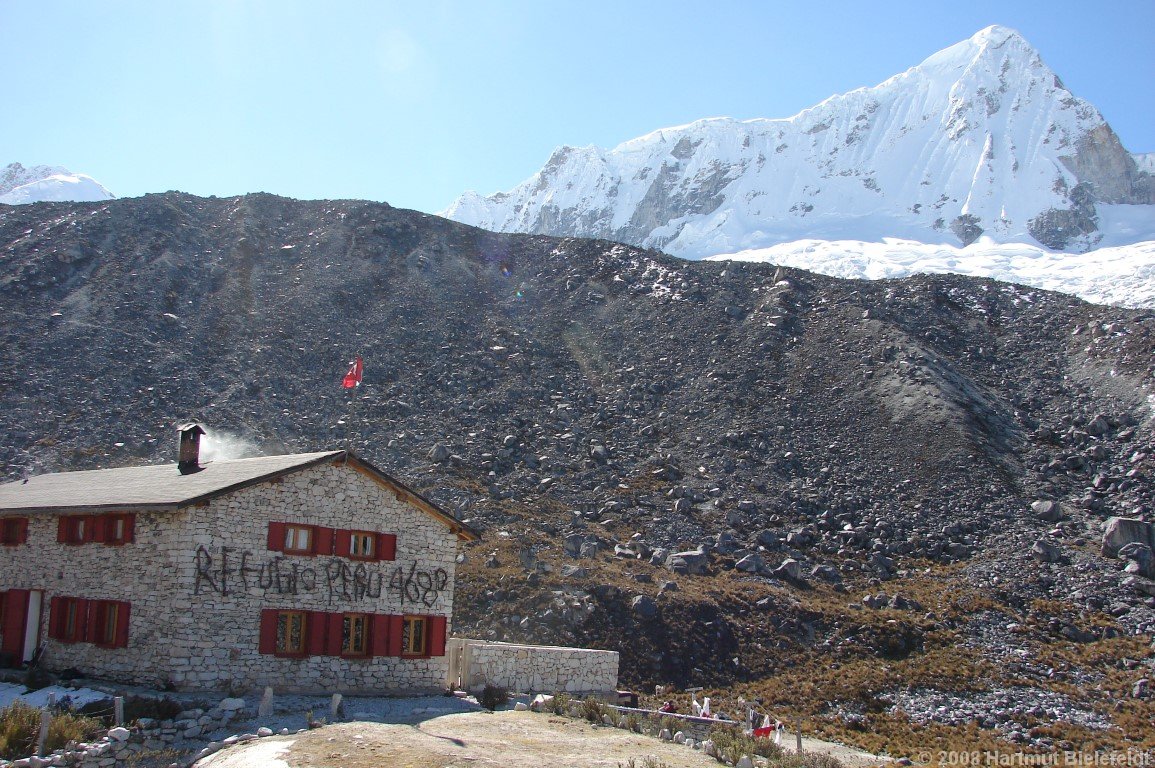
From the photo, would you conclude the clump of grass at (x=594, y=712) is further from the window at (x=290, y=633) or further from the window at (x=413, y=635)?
the window at (x=290, y=633)

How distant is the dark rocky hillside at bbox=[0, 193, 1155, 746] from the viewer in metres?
38.1

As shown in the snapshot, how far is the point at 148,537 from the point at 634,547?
2434 centimetres

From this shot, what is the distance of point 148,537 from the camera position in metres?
23.5

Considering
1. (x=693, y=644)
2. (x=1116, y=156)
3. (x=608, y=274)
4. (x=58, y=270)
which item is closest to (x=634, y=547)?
(x=693, y=644)

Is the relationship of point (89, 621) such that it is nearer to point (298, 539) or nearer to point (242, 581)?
point (242, 581)

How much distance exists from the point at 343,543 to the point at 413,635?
3339mm

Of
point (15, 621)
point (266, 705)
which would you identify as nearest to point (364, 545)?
point (266, 705)

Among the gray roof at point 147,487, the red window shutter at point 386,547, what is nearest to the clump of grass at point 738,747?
the red window shutter at point 386,547

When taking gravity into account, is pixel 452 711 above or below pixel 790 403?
below

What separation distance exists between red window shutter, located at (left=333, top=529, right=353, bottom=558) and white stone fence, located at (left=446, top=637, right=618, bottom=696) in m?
4.60

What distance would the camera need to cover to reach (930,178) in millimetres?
167875

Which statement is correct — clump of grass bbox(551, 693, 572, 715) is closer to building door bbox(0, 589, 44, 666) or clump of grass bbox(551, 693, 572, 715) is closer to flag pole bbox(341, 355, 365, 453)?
building door bbox(0, 589, 44, 666)

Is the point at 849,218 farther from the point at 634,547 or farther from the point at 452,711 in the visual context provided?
the point at 452,711

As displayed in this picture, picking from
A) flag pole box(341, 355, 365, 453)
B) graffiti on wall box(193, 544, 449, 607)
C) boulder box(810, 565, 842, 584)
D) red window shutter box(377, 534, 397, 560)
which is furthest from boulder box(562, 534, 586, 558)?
red window shutter box(377, 534, 397, 560)
